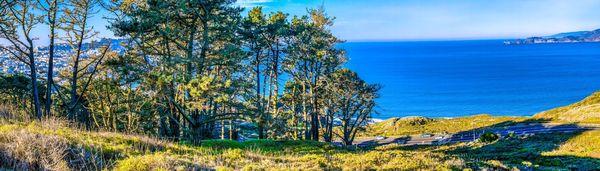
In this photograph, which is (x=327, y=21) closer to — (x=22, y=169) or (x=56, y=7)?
(x=56, y=7)

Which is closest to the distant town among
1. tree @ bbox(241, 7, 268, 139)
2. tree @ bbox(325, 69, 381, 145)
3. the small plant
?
tree @ bbox(241, 7, 268, 139)

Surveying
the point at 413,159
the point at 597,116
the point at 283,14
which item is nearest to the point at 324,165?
the point at 413,159

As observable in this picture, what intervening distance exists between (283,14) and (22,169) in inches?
1145

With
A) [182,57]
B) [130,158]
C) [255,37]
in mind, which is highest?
[255,37]

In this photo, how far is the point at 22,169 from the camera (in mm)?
7887

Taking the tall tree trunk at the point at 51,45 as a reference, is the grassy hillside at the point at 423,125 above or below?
below

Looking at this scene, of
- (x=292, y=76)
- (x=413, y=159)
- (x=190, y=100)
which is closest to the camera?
(x=413, y=159)

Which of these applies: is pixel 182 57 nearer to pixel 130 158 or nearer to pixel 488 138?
pixel 130 158

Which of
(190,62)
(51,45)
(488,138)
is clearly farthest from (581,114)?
(51,45)

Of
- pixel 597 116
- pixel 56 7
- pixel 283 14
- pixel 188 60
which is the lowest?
pixel 597 116

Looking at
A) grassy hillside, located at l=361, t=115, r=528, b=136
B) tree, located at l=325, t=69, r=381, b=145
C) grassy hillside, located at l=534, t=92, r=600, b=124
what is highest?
tree, located at l=325, t=69, r=381, b=145

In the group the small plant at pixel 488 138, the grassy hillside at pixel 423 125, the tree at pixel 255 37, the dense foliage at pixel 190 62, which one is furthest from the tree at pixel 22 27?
the grassy hillside at pixel 423 125

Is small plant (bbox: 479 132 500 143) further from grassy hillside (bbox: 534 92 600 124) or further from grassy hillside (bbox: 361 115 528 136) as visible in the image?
grassy hillside (bbox: 361 115 528 136)

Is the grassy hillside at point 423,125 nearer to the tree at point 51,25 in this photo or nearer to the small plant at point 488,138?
the small plant at point 488,138
